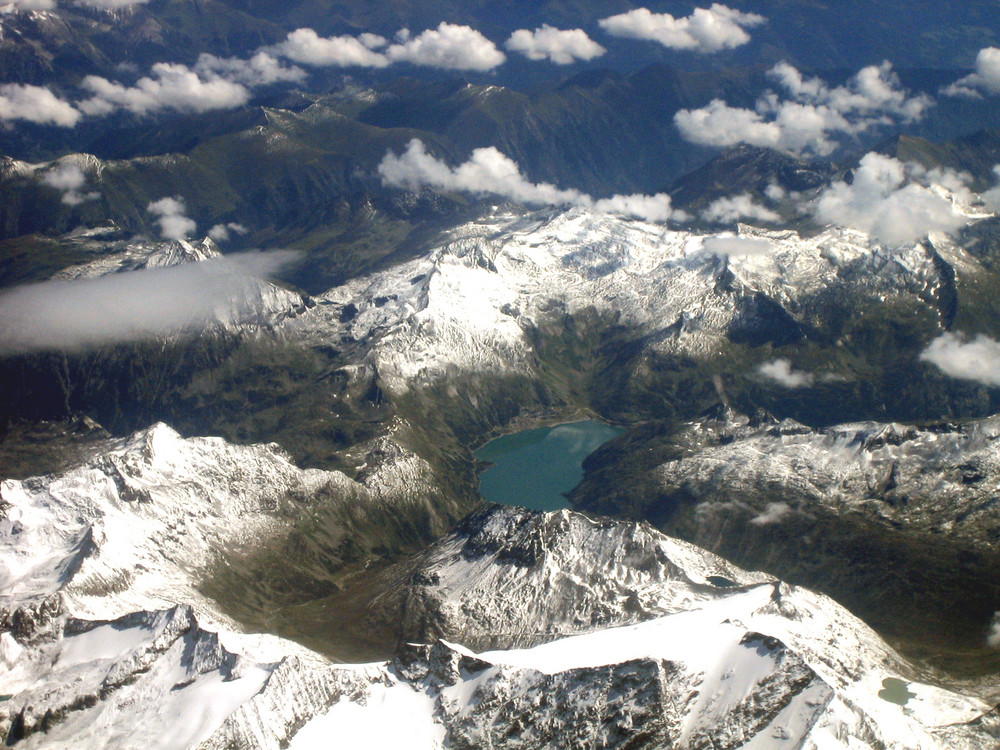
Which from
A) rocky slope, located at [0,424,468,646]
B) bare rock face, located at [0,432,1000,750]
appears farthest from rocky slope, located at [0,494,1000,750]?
rocky slope, located at [0,424,468,646]

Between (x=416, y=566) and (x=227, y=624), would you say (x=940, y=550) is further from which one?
(x=227, y=624)

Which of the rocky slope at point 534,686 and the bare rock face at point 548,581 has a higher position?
the rocky slope at point 534,686

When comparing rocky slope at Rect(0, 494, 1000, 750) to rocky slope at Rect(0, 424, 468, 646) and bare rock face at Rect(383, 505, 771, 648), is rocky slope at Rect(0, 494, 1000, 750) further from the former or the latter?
rocky slope at Rect(0, 424, 468, 646)

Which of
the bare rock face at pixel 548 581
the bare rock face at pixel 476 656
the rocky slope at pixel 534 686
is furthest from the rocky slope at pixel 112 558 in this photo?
the bare rock face at pixel 548 581

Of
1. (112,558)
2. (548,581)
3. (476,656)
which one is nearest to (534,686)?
(476,656)

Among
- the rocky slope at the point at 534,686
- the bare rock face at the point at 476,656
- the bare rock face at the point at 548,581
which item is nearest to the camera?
the rocky slope at the point at 534,686

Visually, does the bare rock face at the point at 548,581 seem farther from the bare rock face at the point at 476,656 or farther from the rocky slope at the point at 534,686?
the rocky slope at the point at 534,686

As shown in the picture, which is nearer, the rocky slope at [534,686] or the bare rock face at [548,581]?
the rocky slope at [534,686]

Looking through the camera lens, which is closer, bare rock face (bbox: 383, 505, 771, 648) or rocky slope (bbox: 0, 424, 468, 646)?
bare rock face (bbox: 383, 505, 771, 648)

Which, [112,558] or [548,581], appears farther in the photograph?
[112,558]

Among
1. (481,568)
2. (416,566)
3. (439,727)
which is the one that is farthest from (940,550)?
(439,727)

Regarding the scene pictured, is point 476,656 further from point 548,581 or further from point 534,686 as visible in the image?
point 548,581
